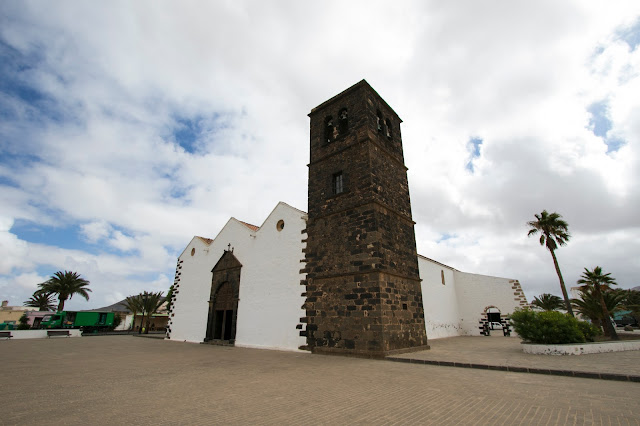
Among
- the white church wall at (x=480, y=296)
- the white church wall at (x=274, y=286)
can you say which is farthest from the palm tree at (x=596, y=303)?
the white church wall at (x=274, y=286)

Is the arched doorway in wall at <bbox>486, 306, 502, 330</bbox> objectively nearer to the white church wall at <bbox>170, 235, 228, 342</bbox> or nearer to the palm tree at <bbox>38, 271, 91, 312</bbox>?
the white church wall at <bbox>170, 235, 228, 342</bbox>

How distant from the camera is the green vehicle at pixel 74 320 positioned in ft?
95.0

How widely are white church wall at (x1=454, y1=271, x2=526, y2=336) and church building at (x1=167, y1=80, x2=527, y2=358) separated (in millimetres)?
5325

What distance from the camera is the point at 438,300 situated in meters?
20.3

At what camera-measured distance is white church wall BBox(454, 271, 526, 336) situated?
20.2 meters

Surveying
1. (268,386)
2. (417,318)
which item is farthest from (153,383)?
(417,318)

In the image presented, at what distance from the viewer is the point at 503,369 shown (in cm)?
709

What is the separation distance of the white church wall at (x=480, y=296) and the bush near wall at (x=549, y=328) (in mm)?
10041

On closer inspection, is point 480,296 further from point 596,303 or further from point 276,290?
point 276,290

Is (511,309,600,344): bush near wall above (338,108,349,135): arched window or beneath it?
beneath

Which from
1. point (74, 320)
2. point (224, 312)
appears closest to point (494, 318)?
point (224, 312)

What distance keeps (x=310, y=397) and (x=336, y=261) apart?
683 cm

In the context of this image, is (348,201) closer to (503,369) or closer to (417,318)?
(417,318)

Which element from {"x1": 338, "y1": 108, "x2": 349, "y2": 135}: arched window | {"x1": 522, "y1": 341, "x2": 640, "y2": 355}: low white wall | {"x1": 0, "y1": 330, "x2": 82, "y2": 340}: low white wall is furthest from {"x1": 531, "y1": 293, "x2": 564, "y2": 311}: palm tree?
{"x1": 0, "y1": 330, "x2": 82, "y2": 340}: low white wall
